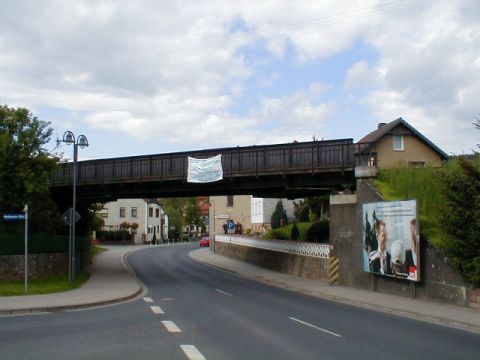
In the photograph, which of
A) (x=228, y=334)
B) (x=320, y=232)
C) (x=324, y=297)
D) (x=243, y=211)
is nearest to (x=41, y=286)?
(x=324, y=297)

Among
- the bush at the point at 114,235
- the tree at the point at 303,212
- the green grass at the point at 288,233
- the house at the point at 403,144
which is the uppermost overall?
the house at the point at 403,144

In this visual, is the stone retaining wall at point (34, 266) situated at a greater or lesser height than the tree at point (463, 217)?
lesser

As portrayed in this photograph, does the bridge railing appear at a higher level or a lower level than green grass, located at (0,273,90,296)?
higher

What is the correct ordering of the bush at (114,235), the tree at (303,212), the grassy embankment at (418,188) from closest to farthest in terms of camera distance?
the grassy embankment at (418,188) → the tree at (303,212) → the bush at (114,235)

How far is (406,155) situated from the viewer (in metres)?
52.3

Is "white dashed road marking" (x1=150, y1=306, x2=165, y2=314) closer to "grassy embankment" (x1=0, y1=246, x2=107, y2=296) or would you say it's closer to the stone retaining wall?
→ "grassy embankment" (x1=0, y1=246, x2=107, y2=296)

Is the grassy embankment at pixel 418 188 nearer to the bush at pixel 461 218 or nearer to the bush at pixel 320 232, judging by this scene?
the bush at pixel 461 218

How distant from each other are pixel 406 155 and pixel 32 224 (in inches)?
1314

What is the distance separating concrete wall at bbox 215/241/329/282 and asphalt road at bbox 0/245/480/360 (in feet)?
35.5

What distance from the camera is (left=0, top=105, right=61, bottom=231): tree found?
2880 centimetres

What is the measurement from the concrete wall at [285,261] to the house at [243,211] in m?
21.3

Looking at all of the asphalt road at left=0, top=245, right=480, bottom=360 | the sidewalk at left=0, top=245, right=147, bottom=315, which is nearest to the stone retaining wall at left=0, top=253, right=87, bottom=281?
the sidewalk at left=0, top=245, right=147, bottom=315

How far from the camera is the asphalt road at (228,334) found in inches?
404

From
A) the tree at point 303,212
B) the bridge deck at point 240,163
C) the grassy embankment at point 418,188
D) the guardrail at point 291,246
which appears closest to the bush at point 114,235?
the tree at point 303,212
